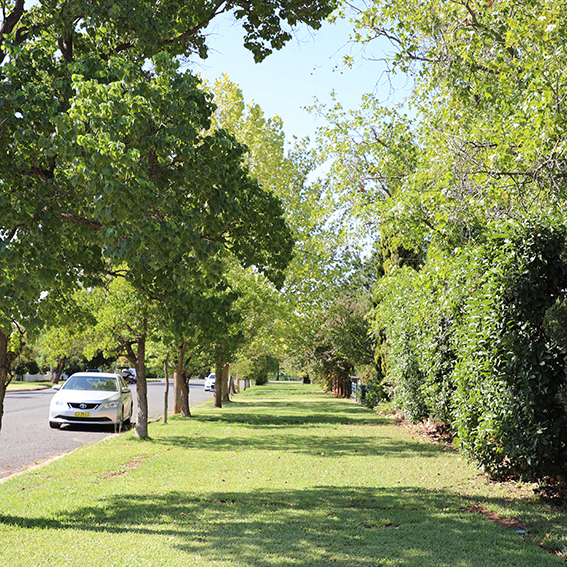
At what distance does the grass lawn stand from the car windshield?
4.62 metres

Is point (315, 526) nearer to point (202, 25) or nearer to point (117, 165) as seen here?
point (117, 165)

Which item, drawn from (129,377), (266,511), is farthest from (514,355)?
(129,377)

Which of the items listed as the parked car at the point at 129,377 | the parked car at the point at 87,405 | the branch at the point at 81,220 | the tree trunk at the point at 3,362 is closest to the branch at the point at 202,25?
the branch at the point at 81,220

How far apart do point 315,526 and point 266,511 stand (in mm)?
930

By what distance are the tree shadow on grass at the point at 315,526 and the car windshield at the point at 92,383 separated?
9.55 metres

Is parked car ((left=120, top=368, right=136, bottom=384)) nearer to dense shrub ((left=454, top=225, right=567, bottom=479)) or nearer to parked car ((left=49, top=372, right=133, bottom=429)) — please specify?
parked car ((left=49, top=372, right=133, bottom=429))

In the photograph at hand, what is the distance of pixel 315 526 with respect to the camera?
6352mm

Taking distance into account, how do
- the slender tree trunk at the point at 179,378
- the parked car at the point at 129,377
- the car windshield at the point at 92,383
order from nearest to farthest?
1. the car windshield at the point at 92,383
2. the slender tree trunk at the point at 179,378
3. the parked car at the point at 129,377

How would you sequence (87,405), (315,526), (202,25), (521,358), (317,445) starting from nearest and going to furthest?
(315,526) < (521,358) < (202,25) < (317,445) < (87,405)

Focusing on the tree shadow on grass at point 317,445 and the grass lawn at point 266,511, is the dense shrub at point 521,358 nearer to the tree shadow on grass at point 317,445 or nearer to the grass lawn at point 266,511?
the grass lawn at point 266,511

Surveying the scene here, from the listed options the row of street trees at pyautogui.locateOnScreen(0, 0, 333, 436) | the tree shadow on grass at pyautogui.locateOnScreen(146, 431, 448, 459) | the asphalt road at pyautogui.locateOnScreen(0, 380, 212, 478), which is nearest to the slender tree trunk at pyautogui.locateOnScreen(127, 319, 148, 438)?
the tree shadow on grass at pyautogui.locateOnScreen(146, 431, 448, 459)

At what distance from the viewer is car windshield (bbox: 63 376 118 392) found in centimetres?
1695

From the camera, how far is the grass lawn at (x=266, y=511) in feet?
17.5

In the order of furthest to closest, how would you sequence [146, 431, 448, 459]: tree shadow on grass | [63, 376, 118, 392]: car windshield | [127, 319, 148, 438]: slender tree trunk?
A: [63, 376, 118, 392]: car windshield → [127, 319, 148, 438]: slender tree trunk → [146, 431, 448, 459]: tree shadow on grass
